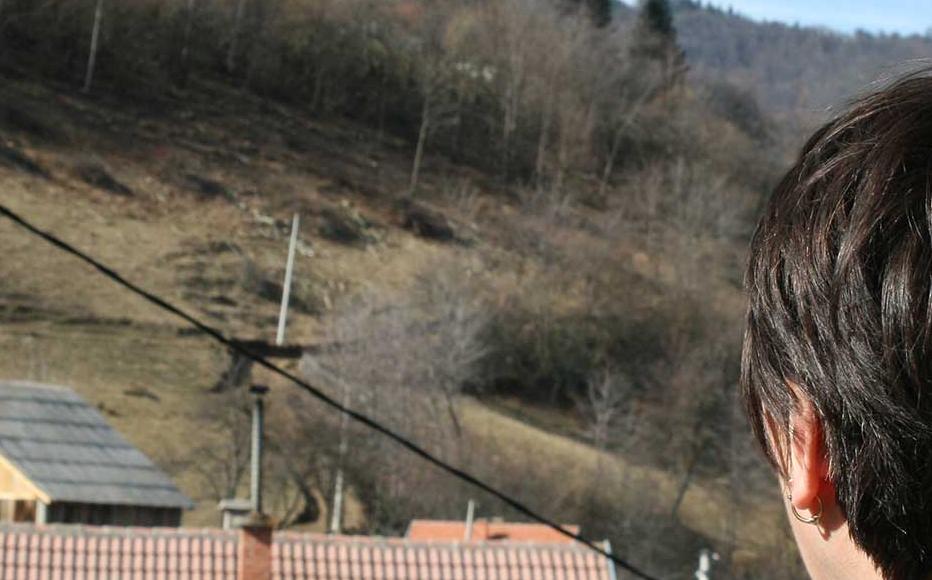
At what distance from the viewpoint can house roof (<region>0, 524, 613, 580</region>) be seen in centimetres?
1501

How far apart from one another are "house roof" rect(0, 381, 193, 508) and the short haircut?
18.6 m

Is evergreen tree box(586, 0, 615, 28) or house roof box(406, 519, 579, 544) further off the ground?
evergreen tree box(586, 0, 615, 28)

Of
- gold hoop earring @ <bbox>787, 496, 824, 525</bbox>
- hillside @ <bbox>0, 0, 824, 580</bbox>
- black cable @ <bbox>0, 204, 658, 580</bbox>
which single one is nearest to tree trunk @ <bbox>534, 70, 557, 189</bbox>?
hillside @ <bbox>0, 0, 824, 580</bbox>

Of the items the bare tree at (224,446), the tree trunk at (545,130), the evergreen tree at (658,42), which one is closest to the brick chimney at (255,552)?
the bare tree at (224,446)

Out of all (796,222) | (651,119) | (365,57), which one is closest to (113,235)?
(365,57)

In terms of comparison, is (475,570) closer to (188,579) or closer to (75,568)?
(188,579)

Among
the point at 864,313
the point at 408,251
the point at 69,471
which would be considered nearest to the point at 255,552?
the point at 69,471

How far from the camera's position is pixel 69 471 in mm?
19891

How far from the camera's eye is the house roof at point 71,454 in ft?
64.0

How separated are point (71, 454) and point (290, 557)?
5.84 m

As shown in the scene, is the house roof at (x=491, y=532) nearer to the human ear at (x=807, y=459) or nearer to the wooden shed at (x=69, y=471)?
the wooden shed at (x=69, y=471)

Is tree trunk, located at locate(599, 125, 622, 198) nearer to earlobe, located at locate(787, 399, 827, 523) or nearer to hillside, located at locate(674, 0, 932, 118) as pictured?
hillside, located at locate(674, 0, 932, 118)

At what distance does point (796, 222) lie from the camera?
4.17 feet

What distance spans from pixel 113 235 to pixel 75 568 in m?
48.2
